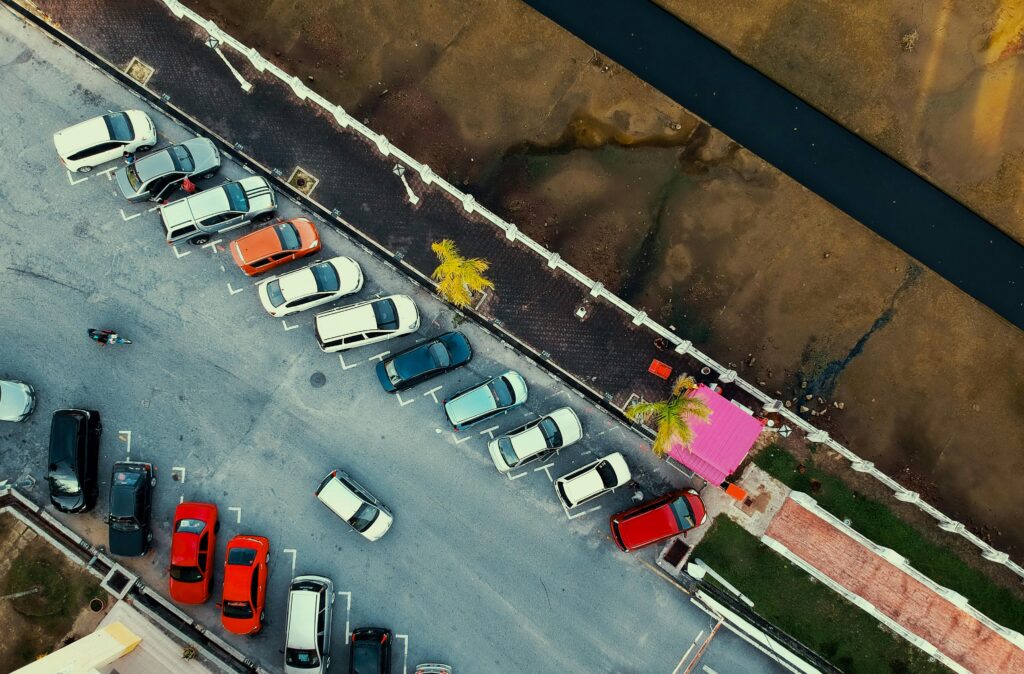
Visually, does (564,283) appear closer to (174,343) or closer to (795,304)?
(795,304)

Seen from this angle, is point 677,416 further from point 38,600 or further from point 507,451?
point 38,600

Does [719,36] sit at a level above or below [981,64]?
below

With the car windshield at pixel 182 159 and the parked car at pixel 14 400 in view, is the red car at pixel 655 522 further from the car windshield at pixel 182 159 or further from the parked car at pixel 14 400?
the parked car at pixel 14 400

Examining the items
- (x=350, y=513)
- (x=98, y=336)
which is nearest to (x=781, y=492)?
(x=350, y=513)

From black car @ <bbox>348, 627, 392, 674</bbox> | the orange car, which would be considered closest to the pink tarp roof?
black car @ <bbox>348, 627, 392, 674</bbox>

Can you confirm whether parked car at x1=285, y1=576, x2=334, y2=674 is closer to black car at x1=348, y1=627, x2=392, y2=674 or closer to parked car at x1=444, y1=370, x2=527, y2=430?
black car at x1=348, y1=627, x2=392, y2=674

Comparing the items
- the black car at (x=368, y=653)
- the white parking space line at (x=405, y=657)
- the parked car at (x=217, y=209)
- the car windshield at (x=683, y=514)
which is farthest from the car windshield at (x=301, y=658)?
the parked car at (x=217, y=209)
